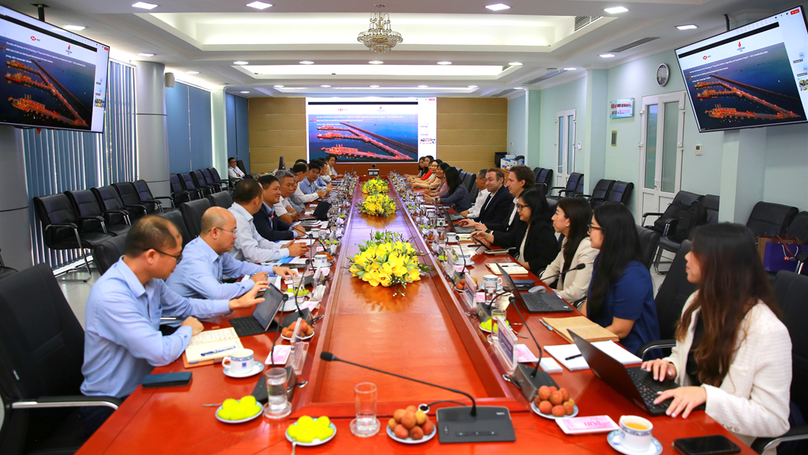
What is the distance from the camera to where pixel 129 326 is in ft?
6.27

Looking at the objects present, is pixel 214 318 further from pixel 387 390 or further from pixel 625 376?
pixel 625 376

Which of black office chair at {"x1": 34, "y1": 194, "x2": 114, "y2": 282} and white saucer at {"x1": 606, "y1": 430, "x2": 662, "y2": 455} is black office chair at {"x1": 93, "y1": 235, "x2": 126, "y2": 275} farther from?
black office chair at {"x1": 34, "y1": 194, "x2": 114, "y2": 282}

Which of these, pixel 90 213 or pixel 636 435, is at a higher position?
pixel 90 213

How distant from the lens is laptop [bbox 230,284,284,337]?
2234mm

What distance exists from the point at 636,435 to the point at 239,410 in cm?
105

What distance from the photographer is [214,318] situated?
247 centimetres

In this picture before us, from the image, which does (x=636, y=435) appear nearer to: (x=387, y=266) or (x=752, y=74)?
(x=387, y=266)

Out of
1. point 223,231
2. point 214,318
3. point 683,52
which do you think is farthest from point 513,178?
point 214,318

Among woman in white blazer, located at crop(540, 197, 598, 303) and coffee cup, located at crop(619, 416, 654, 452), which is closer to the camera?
coffee cup, located at crop(619, 416, 654, 452)

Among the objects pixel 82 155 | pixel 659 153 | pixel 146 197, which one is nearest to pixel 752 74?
pixel 659 153

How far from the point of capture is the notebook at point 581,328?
214cm

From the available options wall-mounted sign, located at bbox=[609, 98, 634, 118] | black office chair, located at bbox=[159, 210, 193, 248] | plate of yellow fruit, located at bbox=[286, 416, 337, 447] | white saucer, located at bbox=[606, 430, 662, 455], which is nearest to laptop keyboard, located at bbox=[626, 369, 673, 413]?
white saucer, located at bbox=[606, 430, 662, 455]

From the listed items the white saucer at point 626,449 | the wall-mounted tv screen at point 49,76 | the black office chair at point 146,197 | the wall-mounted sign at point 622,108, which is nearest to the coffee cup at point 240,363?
the white saucer at point 626,449

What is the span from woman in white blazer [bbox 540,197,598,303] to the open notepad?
877 millimetres
